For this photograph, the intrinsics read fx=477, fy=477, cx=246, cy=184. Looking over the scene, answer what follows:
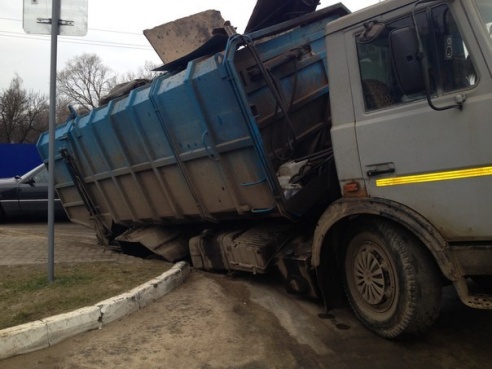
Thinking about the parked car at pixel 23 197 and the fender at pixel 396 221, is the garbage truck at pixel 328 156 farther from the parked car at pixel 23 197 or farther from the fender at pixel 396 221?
the parked car at pixel 23 197

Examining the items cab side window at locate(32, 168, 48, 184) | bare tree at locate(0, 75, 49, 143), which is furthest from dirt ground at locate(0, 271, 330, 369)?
bare tree at locate(0, 75, 49, 143)

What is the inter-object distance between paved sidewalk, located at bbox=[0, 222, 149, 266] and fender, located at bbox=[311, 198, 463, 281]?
3575mm

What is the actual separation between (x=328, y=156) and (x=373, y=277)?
1.35 meters

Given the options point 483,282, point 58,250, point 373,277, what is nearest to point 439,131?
point 483,282

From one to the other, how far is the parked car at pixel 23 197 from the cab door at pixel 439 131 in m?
10.1

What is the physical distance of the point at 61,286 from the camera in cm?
500

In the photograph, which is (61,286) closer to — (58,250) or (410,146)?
(58,250)

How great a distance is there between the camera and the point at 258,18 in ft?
17.6

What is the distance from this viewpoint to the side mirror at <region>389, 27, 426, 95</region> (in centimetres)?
310

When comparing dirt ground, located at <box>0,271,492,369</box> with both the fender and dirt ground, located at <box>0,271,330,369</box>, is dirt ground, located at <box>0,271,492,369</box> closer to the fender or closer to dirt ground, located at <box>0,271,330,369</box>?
dirt ground, located at <box>0,271,330,369</box>

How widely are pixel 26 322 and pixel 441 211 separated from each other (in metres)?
3.40

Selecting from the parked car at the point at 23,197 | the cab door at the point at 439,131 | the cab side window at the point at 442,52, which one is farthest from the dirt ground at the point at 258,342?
the parked car at the point at 23,197

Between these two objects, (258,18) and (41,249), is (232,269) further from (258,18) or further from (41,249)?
(41,249)

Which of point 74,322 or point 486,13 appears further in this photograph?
point 74,322
